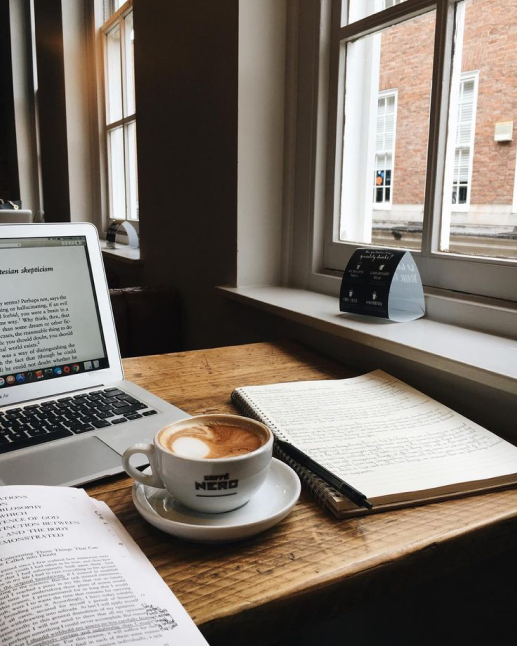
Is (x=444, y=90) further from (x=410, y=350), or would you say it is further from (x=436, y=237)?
(x=410, y=350)

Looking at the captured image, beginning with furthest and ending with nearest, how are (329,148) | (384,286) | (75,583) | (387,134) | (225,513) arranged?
1. (329,148)
2. (387,134)
3. (384,286)
4. (225,513)
5. (75,583)

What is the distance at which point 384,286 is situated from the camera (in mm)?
1091

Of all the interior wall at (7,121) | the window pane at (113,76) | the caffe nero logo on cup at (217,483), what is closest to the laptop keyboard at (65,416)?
the caffe nero logo on cup at (217,483)

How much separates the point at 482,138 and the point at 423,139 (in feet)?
0.51

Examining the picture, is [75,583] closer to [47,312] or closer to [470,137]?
[47,312]

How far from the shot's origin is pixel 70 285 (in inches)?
34.7

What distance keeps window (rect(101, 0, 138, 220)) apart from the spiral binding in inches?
100.0

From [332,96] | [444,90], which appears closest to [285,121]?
[332,96]

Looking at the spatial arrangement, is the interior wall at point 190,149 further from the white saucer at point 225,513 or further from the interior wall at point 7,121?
the interior wall at point 7,121

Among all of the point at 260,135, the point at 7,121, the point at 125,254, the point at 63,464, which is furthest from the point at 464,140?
the point at 7,121

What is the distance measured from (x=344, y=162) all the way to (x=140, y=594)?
127 cm

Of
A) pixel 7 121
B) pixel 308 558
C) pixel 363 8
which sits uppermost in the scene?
pixel 7 121

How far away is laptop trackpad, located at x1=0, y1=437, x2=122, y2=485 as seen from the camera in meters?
A: 0.61

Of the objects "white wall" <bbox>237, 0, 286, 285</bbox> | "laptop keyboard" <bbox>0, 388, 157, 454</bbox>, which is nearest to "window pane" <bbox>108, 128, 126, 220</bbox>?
"white wall" <bbox>237, 0, 286, 285</bbox>
